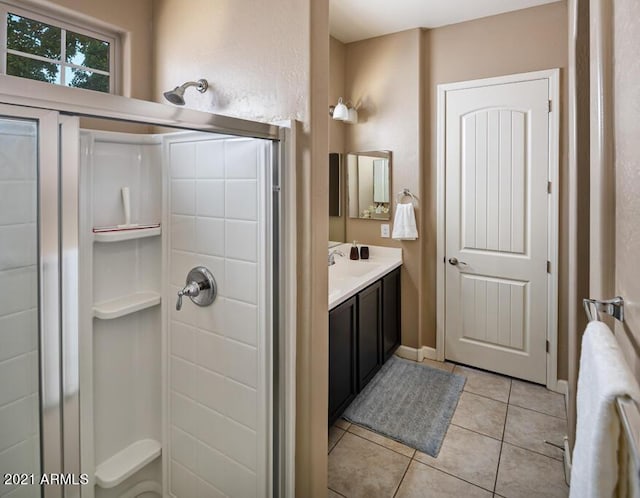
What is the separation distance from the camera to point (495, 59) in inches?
111

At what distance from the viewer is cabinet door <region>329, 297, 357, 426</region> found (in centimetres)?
216

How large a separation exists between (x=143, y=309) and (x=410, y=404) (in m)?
1.78

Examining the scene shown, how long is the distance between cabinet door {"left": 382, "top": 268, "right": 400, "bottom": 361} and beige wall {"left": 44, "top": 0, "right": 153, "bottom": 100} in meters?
2.00

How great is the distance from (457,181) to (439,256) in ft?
2.04

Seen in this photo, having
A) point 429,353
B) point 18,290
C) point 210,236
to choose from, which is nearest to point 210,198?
point 210,236

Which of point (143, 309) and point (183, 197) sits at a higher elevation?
point (183, 197)

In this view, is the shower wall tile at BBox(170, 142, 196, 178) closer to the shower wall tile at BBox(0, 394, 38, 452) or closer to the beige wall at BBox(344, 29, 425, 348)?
the shower wall tile at BBox(0, 394, 38, 452)

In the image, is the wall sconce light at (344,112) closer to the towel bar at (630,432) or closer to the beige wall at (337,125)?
the beige wall at (337,125)

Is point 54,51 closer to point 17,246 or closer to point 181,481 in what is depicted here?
point 17,246

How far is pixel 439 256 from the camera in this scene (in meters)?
3.17

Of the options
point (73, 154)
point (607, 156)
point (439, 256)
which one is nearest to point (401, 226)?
point (439, 256)

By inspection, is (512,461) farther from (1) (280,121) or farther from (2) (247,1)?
(2) (247,1)

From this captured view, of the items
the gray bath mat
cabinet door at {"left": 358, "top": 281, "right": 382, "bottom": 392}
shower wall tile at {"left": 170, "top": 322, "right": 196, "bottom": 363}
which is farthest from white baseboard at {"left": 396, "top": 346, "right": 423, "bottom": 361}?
shower wall tile at {"left": 170, "top": 322, "right": 196, "bottom": 363}

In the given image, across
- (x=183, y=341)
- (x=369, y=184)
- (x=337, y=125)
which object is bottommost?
(x=183, y=341)
